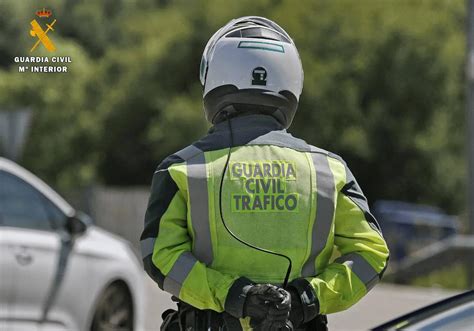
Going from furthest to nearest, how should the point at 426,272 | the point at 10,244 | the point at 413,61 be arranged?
the point at 413,61 < the point at 426,272 < the point at 10,244

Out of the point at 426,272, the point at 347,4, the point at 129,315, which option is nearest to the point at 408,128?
the point at 347,4

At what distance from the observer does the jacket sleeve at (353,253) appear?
3.53m

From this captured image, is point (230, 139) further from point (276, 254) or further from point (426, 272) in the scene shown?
point (426, 272)

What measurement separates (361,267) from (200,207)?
1.71 ft

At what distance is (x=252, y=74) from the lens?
3.60m

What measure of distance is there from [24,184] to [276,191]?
5.04 meters

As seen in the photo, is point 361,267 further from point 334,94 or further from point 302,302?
point 334,94

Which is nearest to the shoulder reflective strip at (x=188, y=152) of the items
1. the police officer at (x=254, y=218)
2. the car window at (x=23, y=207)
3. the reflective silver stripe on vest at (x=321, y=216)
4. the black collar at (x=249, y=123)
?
the police officer at (x=254, y=218)

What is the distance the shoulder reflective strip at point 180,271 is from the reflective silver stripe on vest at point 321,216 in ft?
1.13

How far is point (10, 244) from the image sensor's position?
7.91 metres

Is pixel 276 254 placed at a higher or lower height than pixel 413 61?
lower

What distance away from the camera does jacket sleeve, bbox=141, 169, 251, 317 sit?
11.2 ft

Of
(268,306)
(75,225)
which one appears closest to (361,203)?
(268,306)

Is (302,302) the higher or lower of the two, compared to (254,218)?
lower
